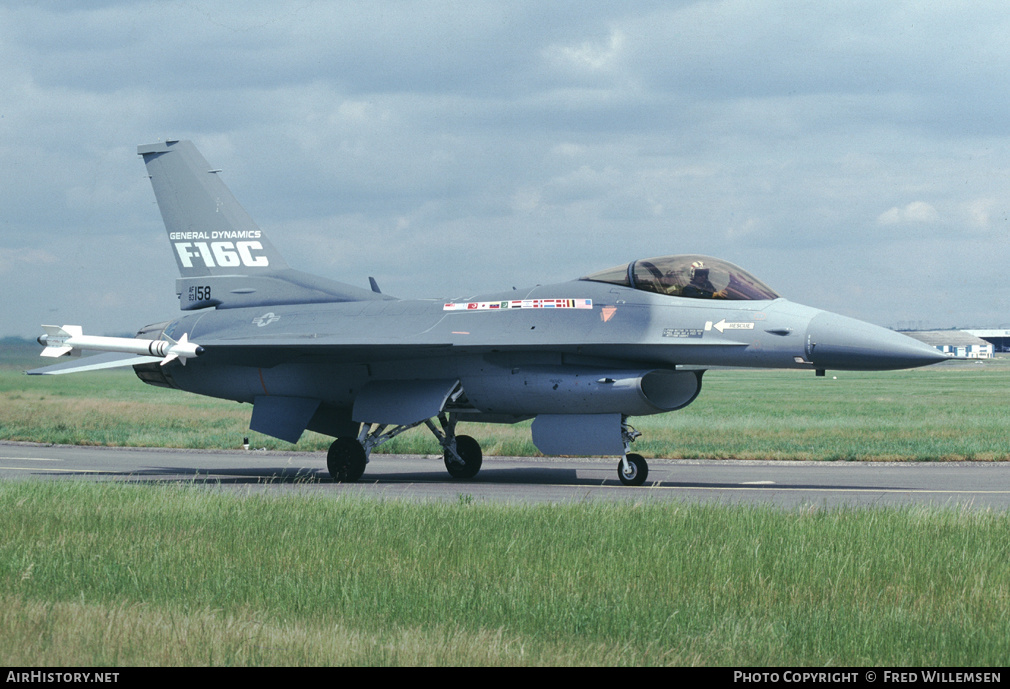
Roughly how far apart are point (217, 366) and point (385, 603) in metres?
12.9

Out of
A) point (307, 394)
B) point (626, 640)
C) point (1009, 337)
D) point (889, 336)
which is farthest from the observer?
point (1009, 337)

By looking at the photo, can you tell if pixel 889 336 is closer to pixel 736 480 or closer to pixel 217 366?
pixel 736 480

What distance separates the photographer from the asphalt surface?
552 inches

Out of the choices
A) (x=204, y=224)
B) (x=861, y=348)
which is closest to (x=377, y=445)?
(x=204, y=224)

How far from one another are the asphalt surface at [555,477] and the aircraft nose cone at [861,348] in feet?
5.74

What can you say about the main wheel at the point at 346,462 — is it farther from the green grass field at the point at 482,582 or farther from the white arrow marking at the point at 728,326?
the white arrow marking at the point at 728,326

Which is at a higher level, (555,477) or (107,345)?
(107,345)

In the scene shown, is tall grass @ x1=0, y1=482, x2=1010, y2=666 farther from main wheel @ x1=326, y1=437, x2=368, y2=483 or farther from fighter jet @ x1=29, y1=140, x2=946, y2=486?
main wheel @ x1=326, y1=437, x2=368, y2=483

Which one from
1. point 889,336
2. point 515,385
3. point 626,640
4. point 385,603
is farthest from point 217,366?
point 626,640

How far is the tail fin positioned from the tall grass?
928 centimetres

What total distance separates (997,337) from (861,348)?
503ft

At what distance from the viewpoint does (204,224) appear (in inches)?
816

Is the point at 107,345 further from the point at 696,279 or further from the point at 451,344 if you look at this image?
the point at 696,279

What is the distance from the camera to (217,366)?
19.1 meters
